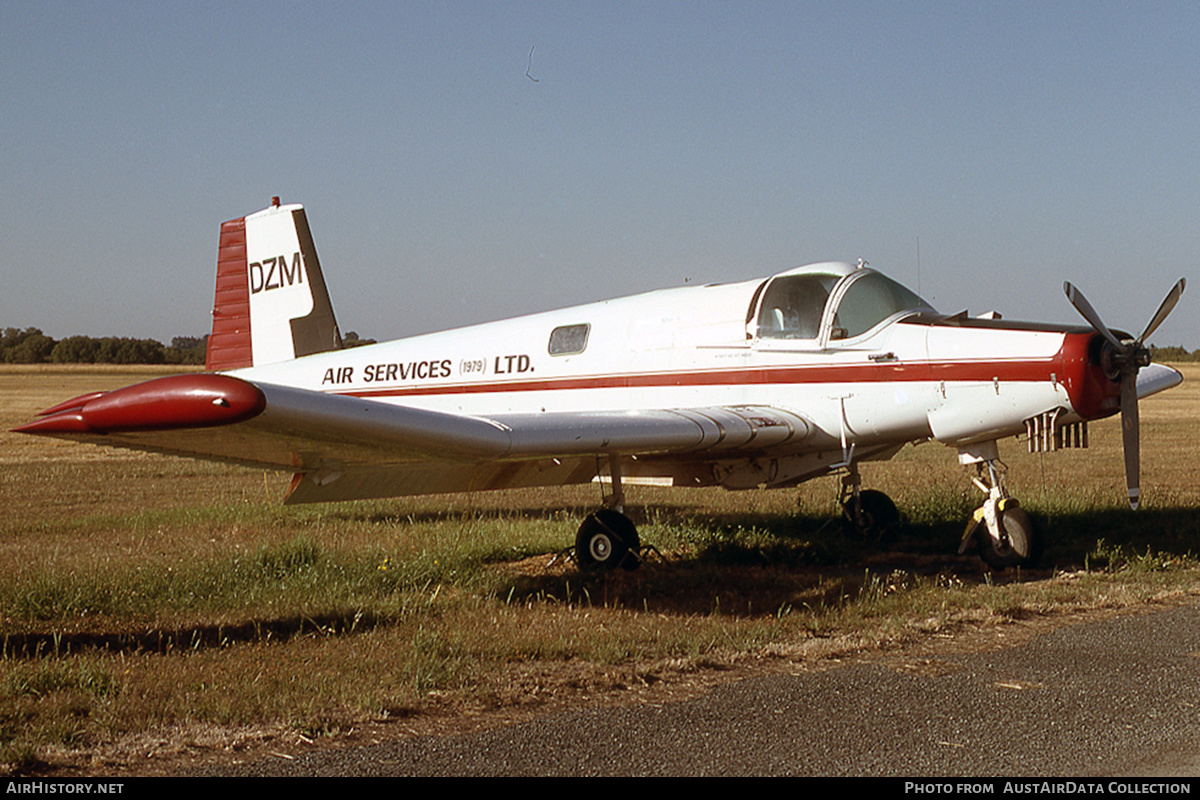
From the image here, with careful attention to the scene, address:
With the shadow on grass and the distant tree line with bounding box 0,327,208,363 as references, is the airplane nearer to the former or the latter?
the shadow on grass

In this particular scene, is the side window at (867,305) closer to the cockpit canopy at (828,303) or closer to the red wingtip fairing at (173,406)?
the cockpit canopy at (828,303)

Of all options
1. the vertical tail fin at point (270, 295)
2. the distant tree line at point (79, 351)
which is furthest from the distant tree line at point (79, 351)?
the vertical tail fin at point (270, 295)

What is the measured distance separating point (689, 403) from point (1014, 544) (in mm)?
2966

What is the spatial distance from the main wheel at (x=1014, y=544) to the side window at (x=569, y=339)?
4.07 metres

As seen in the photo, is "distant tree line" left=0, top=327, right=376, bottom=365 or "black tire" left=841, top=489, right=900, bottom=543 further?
"distant tree line" left=0, top=327, right=376, bottom=365

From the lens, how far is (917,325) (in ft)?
26.9

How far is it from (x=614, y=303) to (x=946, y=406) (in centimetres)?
340

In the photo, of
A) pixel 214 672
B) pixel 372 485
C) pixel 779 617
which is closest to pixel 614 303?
pixel 372 485

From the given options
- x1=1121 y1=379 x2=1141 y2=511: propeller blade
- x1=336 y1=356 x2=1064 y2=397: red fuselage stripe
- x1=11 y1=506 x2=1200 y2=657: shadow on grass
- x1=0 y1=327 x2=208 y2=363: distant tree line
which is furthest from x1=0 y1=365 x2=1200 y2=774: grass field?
x1=0 y1=327 x2=208 y2=363: distant tree line

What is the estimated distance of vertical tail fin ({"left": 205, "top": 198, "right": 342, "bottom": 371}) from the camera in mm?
12352

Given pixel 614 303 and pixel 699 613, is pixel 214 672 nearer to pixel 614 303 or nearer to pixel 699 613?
pixel 699 613

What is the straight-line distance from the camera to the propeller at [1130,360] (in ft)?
25.1

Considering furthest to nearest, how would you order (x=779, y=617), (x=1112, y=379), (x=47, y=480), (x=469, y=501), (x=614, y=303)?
1. (x=47, y=480)
2. (x=469, y=501)
3. (x=614, y=303)
4. (x=1112, y=379)
5. (x=779, y=617)

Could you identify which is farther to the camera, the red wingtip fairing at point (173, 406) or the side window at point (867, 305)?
the side window at point (867, 305)
